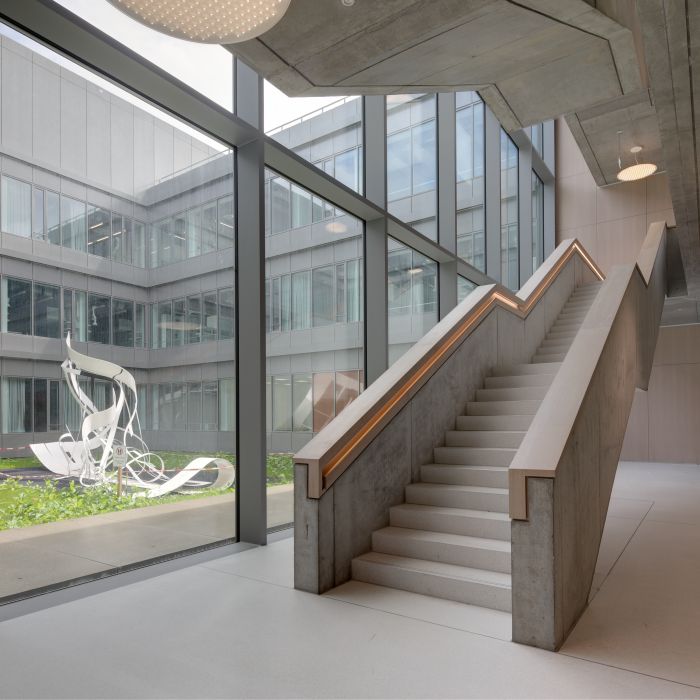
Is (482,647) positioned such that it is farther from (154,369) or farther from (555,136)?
(555,136)

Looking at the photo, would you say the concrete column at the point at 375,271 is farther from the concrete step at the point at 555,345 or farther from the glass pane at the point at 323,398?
the concrete step at the point at 555,345

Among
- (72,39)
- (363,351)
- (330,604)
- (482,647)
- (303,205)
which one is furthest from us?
(363,351)

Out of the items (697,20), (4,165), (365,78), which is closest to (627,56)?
(697,20)

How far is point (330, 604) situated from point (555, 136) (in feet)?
50.8

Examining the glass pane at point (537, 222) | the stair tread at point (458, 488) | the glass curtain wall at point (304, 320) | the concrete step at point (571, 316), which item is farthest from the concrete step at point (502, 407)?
the glass pane at point (537, 222)

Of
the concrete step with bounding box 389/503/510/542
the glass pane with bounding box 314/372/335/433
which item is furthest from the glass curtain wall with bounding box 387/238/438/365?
the concrete step with bounding box 389/503/510/542

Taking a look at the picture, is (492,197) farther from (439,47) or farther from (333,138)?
(439,47)

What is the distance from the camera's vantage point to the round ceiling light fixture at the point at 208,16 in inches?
93.3

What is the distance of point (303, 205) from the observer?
677cm

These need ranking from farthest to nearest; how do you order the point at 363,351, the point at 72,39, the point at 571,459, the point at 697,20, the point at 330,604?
the point at 363,351
the point at 697,20
the point at 72,39
the point at 330,604
the point at 571,459

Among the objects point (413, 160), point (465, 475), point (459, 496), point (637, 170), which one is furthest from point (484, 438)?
point (637, 170)

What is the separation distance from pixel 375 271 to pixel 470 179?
443 cm

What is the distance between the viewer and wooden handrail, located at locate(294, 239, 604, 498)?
14.0 ft

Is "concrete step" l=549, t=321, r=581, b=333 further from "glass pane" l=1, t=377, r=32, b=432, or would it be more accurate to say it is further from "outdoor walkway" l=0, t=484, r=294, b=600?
"glass pane" l=1, t=377, r=32, b=432
